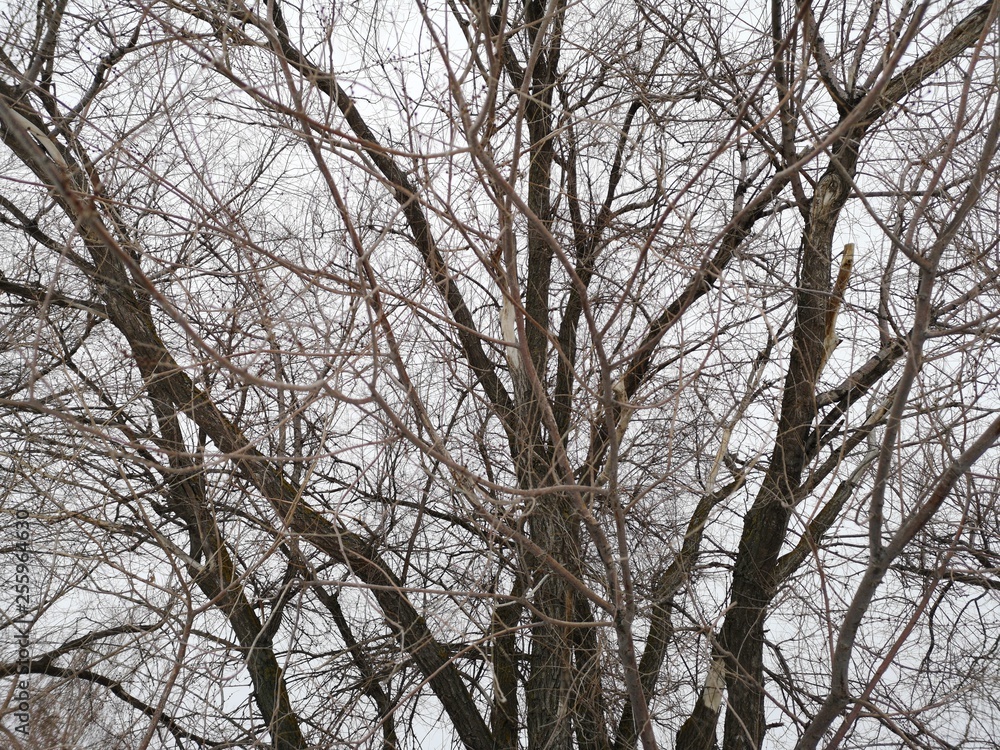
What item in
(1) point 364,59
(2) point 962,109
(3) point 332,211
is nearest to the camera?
(2) point 962,109

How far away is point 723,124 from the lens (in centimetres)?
419

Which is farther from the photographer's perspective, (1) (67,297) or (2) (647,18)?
→ (1) (67,297)

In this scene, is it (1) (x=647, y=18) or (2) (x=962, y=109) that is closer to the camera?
(2) (x=962, y=109)

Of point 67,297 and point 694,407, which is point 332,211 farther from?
point 694,407

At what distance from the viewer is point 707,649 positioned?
4.15m

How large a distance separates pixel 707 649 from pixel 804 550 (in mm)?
711

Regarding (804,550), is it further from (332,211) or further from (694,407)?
(332,211)

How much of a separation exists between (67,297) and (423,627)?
266 cm

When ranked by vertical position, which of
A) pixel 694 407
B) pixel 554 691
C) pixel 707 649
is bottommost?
pixel 554 691

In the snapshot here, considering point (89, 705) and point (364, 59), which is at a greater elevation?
point (364, 59)

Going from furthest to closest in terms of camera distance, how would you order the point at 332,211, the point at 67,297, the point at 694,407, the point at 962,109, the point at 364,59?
the point at 67,297 < the point at 332,211 < the point at 694,407 < the point at 364,59 < the point at 962,109

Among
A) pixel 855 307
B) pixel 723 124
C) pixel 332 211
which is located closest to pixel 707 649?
pixel 855 307

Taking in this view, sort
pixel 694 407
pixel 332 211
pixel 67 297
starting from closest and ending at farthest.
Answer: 1. pixel 694 407
2. pixel 332 211
3. pixel 67 297

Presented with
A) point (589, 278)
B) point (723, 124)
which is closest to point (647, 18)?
point (723, 124)
